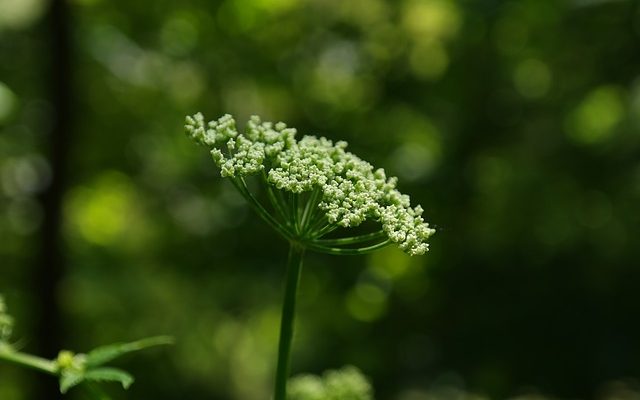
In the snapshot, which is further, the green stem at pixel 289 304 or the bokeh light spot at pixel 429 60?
the bokeh light spot at pixel 429 60

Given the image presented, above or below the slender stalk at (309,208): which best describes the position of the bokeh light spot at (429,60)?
above

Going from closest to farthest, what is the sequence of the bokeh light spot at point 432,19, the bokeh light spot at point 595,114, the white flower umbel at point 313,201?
the white flower umbel at point 313,201 < the bokeh light spot at point 595,114 < the bokeh light spot at point 432,19

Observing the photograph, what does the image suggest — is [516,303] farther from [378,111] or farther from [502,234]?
[378,111]

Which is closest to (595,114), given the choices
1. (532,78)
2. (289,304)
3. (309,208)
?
(532,78)

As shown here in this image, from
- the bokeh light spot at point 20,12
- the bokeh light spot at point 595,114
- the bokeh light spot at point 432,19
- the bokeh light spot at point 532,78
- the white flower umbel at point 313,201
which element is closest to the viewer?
the white flower umbel at point 313,201

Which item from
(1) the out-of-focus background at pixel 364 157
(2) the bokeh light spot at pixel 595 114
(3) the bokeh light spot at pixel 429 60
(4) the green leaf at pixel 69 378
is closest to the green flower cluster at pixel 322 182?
(4) the green leaf at pixel 69 378

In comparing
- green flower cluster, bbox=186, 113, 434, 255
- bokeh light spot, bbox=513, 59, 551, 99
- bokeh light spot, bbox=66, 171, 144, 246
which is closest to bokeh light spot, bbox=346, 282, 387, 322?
bokeh light spot, bbox=513, 59, 551, 99

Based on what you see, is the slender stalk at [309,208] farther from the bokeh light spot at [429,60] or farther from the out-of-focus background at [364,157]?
the bokeh light spot at [429,60]
